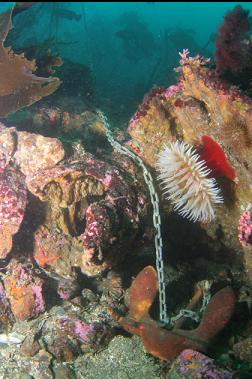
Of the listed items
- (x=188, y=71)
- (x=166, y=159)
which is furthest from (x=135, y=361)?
(x=188, y=71)

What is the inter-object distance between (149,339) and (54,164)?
7.62 feet

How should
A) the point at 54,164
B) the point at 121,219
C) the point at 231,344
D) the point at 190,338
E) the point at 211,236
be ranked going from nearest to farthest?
1. the point at 190,338
2. the point at 231,344
3. the point at 121,219
4. the point at 54,164
5. the point at 211,236

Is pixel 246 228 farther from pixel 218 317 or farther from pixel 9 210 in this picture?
pixel 9 210

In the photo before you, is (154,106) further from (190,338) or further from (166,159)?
(190,338)

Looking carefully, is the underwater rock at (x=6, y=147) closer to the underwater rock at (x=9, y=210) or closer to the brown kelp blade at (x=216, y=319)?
the underwater rock at (x=9, y=210)

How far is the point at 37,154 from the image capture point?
165 inches

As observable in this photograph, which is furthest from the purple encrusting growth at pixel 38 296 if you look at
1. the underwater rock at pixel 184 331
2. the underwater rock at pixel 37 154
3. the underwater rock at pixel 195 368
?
the underwater rock at pixel 195 368

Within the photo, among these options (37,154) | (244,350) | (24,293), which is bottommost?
(24,293)

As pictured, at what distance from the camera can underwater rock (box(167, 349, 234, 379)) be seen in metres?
2.74

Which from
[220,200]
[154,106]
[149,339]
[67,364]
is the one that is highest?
[154,106]

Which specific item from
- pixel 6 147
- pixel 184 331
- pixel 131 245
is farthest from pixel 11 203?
pixel 184 331

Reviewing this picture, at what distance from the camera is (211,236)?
477cm

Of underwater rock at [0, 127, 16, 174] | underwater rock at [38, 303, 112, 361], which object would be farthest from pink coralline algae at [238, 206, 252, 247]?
underwater rock at [0, 127, 16, 174]

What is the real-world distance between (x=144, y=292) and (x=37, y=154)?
2.14 m
